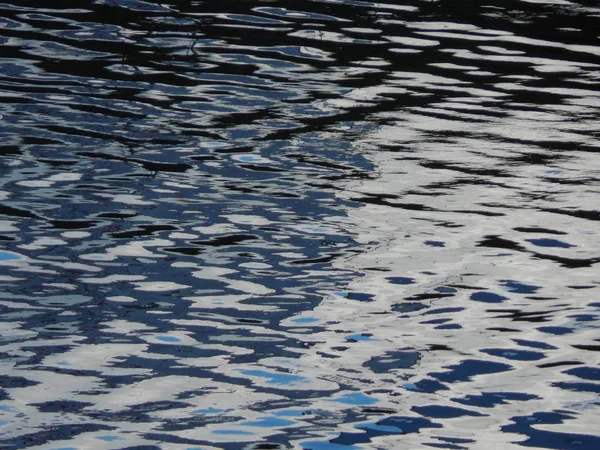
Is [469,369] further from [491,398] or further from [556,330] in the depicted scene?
[556,330]

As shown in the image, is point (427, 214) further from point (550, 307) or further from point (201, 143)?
point (201, 143)

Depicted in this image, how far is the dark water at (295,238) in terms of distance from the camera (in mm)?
4953

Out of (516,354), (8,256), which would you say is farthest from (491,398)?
(8,256)

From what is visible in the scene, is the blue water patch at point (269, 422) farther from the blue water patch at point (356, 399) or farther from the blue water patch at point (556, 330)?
the blue water patch at point (556, 330)

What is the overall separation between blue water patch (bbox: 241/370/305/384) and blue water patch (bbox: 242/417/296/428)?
1.16 ft

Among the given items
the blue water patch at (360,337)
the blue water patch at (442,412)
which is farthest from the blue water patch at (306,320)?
the blue water patch at (442,412)

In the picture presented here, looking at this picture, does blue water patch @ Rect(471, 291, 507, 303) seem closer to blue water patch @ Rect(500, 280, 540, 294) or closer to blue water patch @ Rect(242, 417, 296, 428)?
blue water patch @ Rect(500, 280, 540, 294)

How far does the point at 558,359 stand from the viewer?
5.48 m

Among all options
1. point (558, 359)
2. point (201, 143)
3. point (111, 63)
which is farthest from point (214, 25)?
point (558, 359)

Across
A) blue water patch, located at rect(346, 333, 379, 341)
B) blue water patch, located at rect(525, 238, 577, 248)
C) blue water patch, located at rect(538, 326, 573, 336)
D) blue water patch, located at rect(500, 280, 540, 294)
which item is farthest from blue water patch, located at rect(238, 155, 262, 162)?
blue water patch, located at rect(538, 326, 573, 336)

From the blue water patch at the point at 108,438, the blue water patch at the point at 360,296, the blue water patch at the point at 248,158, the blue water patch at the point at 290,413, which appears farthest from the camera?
the blue water patch at the point at 248,158

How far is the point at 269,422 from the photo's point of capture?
481 centimetres

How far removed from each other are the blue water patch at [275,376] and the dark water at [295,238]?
14mm

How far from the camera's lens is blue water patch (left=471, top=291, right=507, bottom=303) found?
6.07 meters
